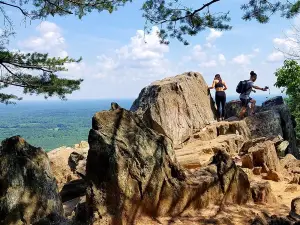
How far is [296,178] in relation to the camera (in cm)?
989

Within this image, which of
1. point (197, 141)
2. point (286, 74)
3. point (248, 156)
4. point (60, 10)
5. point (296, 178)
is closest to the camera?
point (296, 178)

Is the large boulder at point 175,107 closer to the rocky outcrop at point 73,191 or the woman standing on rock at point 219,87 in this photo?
the woman standing on rock at point 219,87

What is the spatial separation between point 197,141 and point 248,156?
3.21 meters

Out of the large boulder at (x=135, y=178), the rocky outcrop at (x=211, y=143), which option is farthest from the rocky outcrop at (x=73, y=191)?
the large boulder at (x=135, y=178)

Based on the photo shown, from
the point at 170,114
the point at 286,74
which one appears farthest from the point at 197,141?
the point at 286,74

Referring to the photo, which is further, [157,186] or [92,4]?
[92,4]

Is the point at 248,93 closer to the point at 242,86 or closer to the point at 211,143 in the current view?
the point at 242,86

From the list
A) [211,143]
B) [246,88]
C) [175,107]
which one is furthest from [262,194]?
[246,88]

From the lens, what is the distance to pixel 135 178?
19.1 feet

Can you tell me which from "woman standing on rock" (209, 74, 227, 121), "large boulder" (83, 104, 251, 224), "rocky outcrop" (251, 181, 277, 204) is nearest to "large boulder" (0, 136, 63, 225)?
"large boulder" (83, 104, 251, 224)

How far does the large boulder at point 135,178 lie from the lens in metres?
5.58

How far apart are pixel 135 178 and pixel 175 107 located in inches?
343

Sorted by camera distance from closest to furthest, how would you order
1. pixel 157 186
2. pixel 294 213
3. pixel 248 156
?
pixel 294 213 → pixel 157 186 → pixel 248 156

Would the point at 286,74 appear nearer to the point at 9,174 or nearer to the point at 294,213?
the point at 294,213
